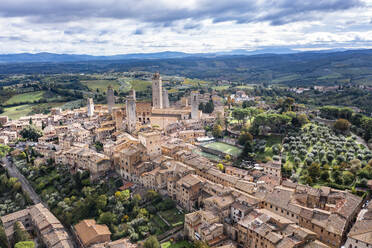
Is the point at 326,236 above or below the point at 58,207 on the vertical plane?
above

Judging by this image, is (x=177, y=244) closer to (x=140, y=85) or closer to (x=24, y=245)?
(x=24, y=245)

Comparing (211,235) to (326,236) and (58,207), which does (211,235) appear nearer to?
(326,236)

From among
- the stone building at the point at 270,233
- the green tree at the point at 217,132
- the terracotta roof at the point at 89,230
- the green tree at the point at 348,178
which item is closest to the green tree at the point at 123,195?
the terracotta roof at the point at 89,230

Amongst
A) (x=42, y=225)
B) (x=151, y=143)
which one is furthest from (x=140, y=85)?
(x=42, y=225)

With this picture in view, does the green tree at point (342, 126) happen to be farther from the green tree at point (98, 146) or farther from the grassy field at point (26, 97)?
the grassy field at point (26, 97)

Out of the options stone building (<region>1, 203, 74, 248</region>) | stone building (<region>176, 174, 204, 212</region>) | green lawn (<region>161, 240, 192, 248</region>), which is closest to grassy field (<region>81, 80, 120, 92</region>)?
stone building (<region>1, 203, 74, 248</region>)

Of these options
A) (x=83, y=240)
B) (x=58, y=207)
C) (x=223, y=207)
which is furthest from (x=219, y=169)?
(x=58, y=207)
